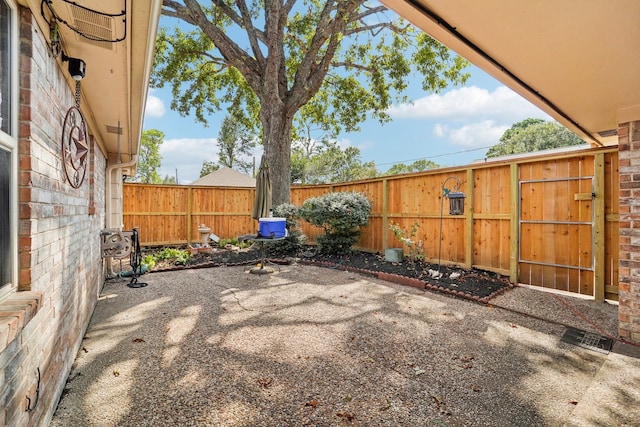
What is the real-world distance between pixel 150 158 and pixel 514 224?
25773 millimetres

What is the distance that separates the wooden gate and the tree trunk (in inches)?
221

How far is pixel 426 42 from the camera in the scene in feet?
30.4

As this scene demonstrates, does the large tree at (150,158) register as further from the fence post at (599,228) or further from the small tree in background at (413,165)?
the fence post at (599,228)

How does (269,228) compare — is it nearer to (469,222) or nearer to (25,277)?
(469,222)

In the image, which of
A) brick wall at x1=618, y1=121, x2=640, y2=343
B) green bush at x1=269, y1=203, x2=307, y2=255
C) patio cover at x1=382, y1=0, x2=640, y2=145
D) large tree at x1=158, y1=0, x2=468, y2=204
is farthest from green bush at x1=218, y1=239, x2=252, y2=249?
brick wall at x1=618, y1=121, x2=640, y2=343

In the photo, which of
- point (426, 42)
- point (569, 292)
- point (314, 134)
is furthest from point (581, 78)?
point (314, 134)

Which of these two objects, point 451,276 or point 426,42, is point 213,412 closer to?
point 451,276

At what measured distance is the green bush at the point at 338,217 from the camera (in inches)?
271

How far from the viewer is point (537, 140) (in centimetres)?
2456

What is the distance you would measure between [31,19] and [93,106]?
2191 mm

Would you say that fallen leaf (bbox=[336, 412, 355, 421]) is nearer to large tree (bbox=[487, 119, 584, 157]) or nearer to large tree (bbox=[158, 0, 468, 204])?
large tree (bbox=[158, 0, 468, 204])

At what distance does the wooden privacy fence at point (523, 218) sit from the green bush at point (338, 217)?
524 millimetres

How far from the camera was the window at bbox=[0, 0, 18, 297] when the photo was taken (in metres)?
1.31

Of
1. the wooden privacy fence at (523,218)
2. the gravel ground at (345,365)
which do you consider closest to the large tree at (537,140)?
the wooden privacy fence at (523,218)
